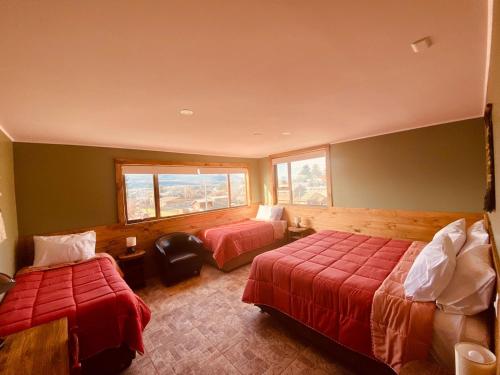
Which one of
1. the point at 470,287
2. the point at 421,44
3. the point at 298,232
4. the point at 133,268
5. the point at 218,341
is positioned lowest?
the point at 218,341

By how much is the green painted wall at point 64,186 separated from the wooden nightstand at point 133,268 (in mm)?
695

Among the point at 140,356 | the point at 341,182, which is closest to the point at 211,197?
the point at 341,182

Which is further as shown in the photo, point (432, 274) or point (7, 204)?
point (7, 204)

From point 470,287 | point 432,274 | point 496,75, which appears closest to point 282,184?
point 432,274

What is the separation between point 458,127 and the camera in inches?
111

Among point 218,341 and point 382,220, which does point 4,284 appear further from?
point 382,220

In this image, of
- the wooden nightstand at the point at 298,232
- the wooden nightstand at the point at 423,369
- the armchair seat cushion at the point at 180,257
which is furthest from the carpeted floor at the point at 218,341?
the wooden nightstand at the point at 298,232

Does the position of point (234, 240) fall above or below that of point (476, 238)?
below

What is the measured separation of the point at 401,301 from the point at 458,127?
271 cm

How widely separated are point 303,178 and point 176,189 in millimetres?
2843

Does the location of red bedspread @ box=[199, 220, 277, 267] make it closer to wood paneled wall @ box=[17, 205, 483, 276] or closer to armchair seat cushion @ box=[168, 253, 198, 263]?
armchair seat cushion @ box=[168, 253, 198, 263]

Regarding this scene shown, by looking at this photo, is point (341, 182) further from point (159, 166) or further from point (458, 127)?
point (159, 166)

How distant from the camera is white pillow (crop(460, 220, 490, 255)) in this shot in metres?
1.62

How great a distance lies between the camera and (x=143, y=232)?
3.69 m
